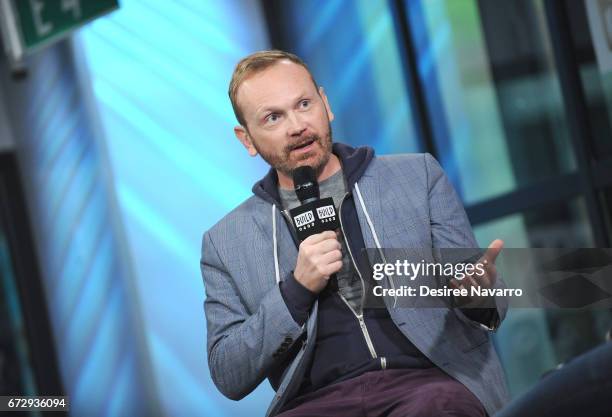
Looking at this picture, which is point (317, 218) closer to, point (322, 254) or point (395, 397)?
point (322, 254)

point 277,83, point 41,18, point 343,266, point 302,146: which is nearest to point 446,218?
point 343,266

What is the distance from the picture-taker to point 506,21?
4.31 meters

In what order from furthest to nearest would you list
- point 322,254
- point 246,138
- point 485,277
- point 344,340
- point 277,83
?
1. point 246,138
2. point 277,83
3. point 344,340
4. point 322,254
5. point 485,277

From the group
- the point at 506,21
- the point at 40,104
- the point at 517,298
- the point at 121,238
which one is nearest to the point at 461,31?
the point at 506,21

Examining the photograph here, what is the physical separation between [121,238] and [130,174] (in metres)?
0.38

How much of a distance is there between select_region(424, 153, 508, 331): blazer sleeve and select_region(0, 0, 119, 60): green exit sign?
2.43m

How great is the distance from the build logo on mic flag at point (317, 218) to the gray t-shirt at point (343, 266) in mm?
168

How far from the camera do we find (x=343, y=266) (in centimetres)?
196

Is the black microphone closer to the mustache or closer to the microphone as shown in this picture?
the microphone

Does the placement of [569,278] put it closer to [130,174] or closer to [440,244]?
[440,244]

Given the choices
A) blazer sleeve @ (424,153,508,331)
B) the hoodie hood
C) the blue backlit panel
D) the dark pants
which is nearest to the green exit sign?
the blue backlit panel

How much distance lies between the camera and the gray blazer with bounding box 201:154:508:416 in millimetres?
1851

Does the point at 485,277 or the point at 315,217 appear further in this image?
the point at 315,217

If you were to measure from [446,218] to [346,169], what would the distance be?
245mm
